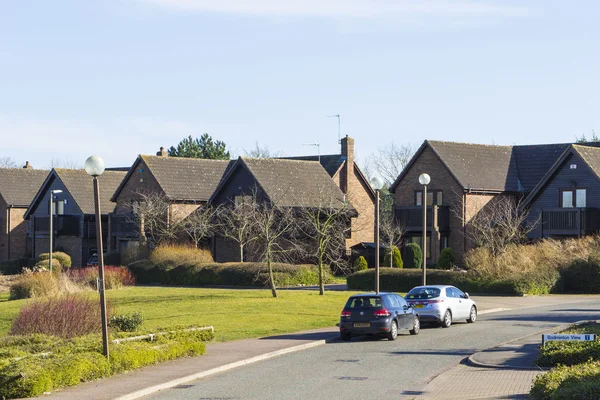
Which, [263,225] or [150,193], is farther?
[150,193]

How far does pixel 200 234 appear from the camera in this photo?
63.2 meters

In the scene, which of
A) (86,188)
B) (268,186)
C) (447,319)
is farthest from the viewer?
(86,188)

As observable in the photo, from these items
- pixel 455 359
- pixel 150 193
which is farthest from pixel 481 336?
pixel 150 193

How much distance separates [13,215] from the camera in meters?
82.3

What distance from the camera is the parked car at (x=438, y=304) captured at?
31.8 meters

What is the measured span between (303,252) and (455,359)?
3405 cm

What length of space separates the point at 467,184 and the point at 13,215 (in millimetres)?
41003

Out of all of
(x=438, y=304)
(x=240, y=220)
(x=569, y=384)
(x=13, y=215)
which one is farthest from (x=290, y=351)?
(x=13, y=215)

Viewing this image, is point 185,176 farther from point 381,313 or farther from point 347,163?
point 381,313

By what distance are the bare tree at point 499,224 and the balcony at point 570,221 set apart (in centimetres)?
95

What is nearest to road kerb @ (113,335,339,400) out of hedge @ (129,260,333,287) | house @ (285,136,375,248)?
hedge @ (129,260,333,287)

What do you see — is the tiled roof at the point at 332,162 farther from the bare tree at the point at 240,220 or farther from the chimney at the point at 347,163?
the bare tree at the point at 240,220

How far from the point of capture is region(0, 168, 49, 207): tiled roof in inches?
3246

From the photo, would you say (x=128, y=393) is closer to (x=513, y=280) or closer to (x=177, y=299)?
(x=177, y=299)
